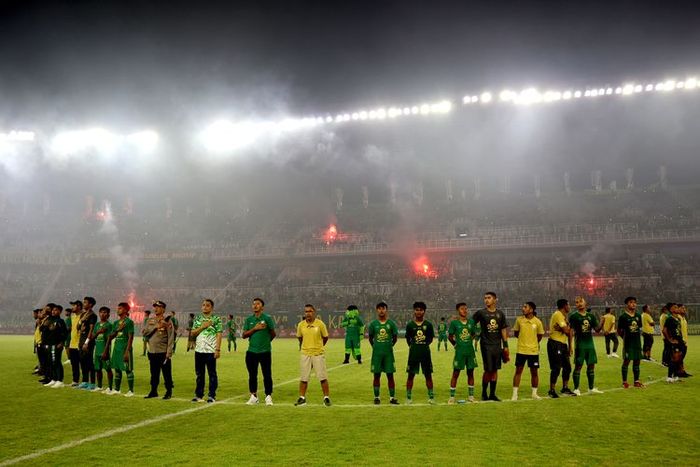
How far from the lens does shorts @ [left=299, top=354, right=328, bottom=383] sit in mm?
11750

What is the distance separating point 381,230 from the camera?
56.2 metres

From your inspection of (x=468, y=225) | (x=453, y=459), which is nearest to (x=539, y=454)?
(x=453, y=459)

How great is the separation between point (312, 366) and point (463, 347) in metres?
3.24

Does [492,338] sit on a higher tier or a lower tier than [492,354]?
higher

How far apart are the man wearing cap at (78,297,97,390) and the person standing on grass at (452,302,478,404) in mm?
8629

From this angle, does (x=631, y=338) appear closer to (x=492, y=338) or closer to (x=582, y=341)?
(x=582, y=341)

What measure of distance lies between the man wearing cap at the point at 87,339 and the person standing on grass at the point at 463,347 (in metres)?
8.63

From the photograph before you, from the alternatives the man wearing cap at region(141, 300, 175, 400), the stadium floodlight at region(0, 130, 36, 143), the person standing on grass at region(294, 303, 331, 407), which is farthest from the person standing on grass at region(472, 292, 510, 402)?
the stadium floodlight at region(0, 130, 36, 143)

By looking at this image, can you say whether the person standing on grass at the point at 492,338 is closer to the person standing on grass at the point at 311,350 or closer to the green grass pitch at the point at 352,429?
the green grass pitch at the point at 352,429

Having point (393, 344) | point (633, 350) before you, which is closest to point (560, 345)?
point (633, 350)

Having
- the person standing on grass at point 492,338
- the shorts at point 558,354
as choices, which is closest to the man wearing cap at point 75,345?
the person standing on grass at point 492,338

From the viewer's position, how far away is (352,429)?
9.38 meters

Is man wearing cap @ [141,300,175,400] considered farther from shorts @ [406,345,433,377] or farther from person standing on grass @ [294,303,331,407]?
shorts @ [406,345,433,377]

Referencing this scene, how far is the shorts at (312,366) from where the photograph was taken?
1175 centimetres
